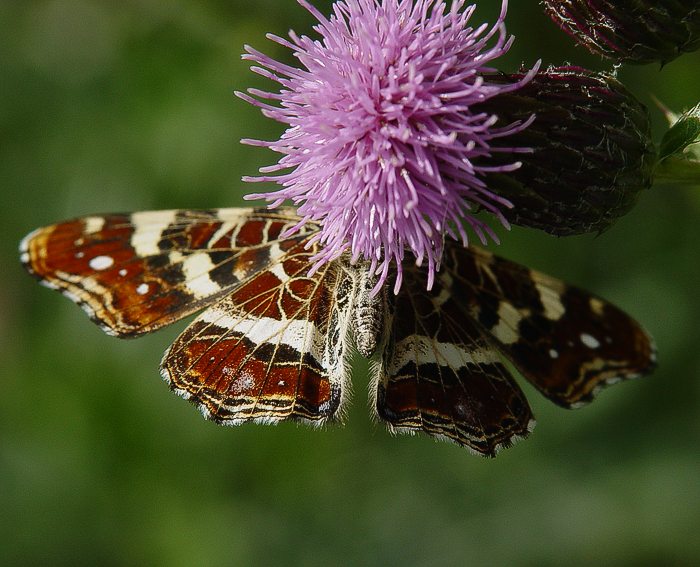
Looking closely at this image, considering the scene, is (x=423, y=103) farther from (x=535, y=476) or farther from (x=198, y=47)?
(x=198, y=47)

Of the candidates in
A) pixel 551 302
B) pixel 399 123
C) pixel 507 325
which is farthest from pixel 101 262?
pixel 551 302

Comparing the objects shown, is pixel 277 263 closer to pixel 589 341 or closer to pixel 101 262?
pixel 101 262

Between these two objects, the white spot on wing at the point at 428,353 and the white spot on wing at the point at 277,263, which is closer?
the white spot on wing at the point at 428,353

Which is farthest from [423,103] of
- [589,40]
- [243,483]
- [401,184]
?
[243,483]

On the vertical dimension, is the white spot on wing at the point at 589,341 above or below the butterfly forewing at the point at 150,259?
above

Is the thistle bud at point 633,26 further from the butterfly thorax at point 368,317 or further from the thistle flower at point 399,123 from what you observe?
the butterfly thorax at point 368,317

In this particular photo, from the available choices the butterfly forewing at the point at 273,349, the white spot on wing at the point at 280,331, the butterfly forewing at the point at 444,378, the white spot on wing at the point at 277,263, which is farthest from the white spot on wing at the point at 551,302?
the white spot on wing at the point at 277,263

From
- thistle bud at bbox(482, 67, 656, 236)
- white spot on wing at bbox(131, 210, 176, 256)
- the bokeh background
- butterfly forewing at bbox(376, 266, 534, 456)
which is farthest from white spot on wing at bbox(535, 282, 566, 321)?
white spot on wing at bbox(131, 210, 176, 256)
